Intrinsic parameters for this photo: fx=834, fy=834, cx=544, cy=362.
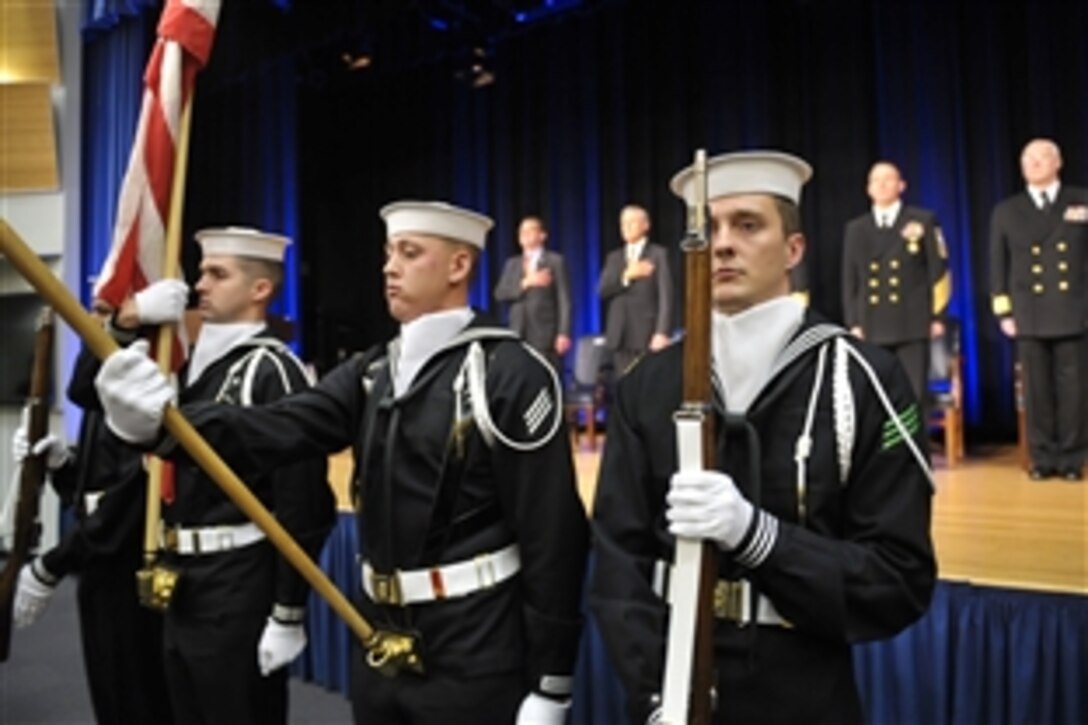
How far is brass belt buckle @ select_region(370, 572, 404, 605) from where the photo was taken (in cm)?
151

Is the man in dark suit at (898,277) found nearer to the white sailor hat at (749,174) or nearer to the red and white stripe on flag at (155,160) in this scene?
the white sailor hat at (749,174)

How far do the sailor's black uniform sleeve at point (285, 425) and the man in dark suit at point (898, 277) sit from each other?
340 centimetres

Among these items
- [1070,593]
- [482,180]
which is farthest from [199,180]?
[1070,593]

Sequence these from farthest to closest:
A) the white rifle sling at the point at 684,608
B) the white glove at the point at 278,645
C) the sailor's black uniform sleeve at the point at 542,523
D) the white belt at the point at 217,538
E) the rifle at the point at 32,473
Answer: the rifle at the point at 32,473 < the white belt at the point at 217,538 < the white glove at the point at 278,645 < the sailor's black uniform sleeve at the point at 542,523 < the white rifle sling at the point at 684,608

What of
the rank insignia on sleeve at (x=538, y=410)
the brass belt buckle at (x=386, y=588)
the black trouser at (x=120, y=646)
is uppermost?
the rank insignia on sleeve at (x=538, y=410)

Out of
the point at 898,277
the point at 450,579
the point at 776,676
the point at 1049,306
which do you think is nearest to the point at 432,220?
the point at 450,579

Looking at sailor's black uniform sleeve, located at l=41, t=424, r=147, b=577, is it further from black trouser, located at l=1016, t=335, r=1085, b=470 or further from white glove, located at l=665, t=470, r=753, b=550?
black trouser, located at l=1016, t=335, r=1085, b=470

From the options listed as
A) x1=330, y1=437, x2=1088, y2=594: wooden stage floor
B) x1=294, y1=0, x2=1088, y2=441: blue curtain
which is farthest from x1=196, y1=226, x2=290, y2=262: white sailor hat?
x1=294, y1=0, x2=1088, y2=441: blue curtain

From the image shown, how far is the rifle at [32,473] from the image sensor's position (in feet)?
7.21

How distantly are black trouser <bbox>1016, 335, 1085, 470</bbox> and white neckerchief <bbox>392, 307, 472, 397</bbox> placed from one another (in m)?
3.64

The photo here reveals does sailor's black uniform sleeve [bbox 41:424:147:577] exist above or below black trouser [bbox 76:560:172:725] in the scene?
above

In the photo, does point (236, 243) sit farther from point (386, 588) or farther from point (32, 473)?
point (386, 588)

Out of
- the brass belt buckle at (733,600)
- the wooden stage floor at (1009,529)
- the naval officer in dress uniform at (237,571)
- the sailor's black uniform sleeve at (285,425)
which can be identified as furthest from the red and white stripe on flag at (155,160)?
the wooden stage floor at (1009,529)

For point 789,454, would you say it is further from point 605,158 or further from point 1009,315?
point 605,158
